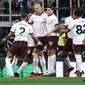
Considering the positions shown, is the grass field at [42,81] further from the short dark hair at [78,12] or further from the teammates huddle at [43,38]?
the short dark hair at [78,12]

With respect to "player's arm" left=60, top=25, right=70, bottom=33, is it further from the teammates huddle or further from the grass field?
the grass field

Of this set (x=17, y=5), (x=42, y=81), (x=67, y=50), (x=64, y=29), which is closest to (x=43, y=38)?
(x=67, y=50)

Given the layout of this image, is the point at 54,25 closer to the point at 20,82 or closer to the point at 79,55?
the point at 79,55

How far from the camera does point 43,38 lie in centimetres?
1261

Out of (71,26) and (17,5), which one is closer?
(71,26)

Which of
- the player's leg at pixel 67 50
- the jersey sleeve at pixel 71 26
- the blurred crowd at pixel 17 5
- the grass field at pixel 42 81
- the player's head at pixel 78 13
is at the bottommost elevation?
the grass field at pixel 42 81

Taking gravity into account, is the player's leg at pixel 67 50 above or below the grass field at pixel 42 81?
above

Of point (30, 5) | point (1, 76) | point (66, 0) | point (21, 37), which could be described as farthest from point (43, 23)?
point (66, 0)

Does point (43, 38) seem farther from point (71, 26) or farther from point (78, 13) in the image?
point (78, 13)

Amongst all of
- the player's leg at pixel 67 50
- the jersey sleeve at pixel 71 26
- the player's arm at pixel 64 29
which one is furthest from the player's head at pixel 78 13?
the player's leg at pixel 67 50

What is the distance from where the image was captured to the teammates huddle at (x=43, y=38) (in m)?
11.7

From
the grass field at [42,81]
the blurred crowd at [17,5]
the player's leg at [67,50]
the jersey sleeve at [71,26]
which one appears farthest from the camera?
the blurred crowd at [17,5]

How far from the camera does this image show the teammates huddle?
461 inches

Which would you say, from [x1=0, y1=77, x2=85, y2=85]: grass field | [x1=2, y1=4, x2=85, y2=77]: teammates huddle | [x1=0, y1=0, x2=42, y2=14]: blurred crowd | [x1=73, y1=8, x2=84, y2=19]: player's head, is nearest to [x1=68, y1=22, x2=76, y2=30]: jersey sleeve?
[x1=2, y1=4, x2=85, y2=77]: teammates huddle
